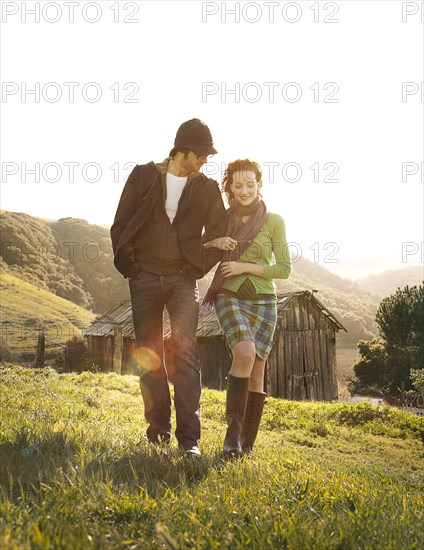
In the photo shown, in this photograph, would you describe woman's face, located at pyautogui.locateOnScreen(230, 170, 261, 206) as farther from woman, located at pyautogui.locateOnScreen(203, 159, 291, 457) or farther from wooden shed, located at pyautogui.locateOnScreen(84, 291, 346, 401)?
wooden shed, located at pyautogui.locateOnScreen(84, 291, 346, 401)

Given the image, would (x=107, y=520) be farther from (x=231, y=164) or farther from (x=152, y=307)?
(x=231, y=164)

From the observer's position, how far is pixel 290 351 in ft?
81.7

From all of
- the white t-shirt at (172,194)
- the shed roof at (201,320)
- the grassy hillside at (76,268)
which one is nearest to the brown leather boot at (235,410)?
the white t-shirt at (172,194)

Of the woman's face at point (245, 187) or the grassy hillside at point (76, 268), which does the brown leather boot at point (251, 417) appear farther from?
the grassy hillside at point (76, 268)

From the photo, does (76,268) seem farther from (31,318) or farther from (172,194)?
(172,194)

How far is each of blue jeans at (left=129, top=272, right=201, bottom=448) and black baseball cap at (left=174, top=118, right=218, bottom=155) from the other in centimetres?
102

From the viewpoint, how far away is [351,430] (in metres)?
9.73

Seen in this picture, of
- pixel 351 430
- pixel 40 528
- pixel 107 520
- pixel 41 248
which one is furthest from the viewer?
pixel 41 248

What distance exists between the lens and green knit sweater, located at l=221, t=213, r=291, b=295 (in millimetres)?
4750

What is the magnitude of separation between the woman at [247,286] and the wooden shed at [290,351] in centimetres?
1782

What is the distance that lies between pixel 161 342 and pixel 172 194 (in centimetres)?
121

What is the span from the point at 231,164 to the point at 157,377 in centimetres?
198

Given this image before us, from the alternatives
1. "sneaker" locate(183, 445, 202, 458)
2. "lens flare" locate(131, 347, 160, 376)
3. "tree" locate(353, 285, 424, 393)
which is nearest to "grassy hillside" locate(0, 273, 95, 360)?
"tree" locate(353, 285, 424, 393)

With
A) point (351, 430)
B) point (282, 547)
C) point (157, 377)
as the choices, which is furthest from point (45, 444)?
point (351, 430)
